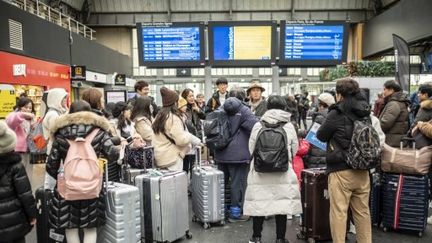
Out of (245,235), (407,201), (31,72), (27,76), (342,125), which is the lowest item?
(245,235)

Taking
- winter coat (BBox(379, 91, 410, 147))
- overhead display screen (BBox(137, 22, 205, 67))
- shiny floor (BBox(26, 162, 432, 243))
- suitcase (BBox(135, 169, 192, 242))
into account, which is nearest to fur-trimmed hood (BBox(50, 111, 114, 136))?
suitcase (BBox(135, 169, 192, 242))

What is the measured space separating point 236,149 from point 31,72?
8.05 m

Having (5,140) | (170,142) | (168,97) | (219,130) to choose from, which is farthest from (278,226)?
(5,140)

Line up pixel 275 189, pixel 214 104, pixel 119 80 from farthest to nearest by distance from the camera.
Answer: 1. pixel 119 80
2. pixel 214 104
3. pixel 275 189

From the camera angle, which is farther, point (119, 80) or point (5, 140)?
point (119, 80)

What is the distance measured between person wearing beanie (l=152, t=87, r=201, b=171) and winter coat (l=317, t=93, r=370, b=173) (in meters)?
1.50

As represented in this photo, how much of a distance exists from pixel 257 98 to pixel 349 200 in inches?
78.9

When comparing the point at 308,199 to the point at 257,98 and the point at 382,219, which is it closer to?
the point at 382,219

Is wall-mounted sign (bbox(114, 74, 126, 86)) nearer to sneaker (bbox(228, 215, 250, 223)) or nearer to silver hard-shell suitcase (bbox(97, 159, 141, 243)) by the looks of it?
sneaker (bbox(228, 215, 250, 223))

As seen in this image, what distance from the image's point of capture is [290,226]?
4402 millimetres

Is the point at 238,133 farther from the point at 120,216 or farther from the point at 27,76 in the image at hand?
the point at 27,76

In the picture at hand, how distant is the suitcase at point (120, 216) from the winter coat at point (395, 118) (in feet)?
10.5

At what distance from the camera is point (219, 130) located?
4.35m

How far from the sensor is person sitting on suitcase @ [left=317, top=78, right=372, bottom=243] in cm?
313
